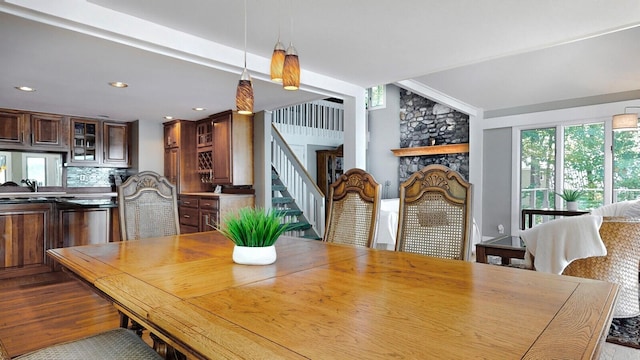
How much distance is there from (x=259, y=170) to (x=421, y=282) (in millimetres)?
4353

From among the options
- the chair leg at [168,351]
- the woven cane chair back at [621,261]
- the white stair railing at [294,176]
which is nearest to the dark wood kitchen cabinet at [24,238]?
the white stair railing at [294,176]

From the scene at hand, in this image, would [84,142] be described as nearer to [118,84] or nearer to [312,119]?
[118,84]

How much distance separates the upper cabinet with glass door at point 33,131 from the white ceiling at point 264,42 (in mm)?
448

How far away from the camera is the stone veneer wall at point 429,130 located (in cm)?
725

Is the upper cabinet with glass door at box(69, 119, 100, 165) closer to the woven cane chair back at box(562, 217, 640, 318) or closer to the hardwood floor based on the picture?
the hardwood floor

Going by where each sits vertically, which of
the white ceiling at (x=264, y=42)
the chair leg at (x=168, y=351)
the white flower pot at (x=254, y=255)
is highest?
the white ceiling at (x=264, y=42)

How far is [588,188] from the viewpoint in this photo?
219 inches

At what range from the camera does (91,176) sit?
609 centimetres

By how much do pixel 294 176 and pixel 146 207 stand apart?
3.60m

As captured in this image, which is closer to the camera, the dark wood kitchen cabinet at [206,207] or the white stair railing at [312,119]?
the dark wood kitchen cabinet at [206,207]

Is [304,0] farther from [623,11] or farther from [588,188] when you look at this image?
[588,188]

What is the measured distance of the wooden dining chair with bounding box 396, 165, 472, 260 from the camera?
1.98 meters

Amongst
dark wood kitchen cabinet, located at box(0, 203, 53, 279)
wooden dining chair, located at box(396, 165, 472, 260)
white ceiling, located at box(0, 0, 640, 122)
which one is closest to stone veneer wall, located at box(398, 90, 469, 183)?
white ceiling, located at box(0, 0, 640, 122)

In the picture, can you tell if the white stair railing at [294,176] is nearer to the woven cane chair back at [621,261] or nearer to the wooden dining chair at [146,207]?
the wooden dining chair at [146,207]
